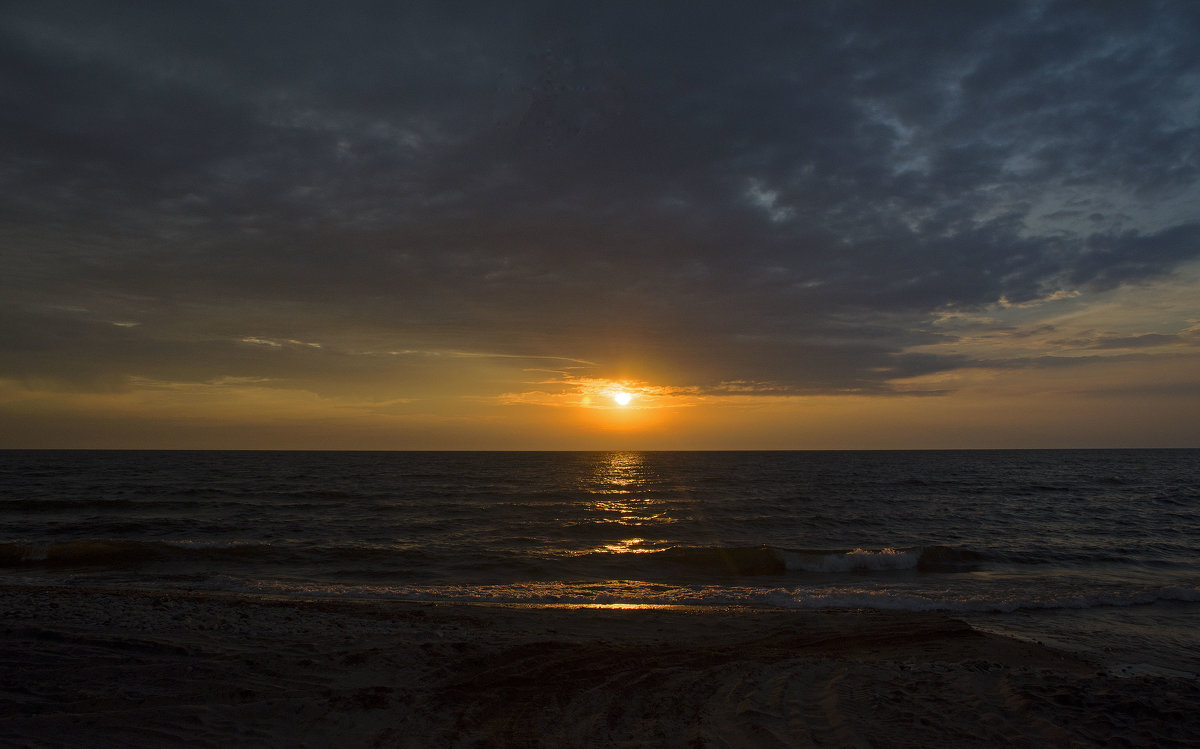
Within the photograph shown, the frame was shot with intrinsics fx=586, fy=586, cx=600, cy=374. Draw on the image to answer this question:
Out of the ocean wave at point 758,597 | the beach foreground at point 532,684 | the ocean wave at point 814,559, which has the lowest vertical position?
the ocean wave at point 814,559

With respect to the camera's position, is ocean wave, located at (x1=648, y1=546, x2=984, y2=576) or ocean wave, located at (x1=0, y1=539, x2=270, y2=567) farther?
ocean wave, located at (x1=648, y1=546, x2=984, y2=576)

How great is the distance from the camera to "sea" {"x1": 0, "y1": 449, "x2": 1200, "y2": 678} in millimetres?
14398

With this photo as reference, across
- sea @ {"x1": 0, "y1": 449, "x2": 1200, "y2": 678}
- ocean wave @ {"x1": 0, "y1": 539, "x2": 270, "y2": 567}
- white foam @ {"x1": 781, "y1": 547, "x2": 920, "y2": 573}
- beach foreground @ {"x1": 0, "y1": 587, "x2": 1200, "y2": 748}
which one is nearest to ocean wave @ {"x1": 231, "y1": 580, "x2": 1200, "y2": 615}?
sea @ {"x1": 0, "y1": 449, "x2": 1200, "y2": 678}

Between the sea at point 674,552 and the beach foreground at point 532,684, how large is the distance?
2882 millimetres

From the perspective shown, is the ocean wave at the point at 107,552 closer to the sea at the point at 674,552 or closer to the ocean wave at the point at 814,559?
the sea at the point at 674,552

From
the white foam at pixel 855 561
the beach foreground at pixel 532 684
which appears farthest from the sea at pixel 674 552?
the beach foreground at pixel 532 684

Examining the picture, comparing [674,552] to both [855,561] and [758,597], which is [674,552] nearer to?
[855,561]

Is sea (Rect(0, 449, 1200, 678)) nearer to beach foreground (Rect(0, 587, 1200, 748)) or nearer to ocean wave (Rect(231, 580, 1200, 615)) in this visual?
ocean wave (Rect(231, 580, 1200, 615))

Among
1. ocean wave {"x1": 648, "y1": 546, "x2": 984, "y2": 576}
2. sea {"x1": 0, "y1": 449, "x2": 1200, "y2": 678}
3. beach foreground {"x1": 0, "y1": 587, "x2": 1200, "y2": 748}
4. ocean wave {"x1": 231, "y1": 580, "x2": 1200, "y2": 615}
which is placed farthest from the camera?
ocean wave {"x1": 648, "y1": 546, "x2": 984, "y2": 576}

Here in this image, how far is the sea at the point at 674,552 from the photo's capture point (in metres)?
14.4

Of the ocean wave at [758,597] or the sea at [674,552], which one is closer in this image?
the ocean wave at [758,597]

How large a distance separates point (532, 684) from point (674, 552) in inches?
556

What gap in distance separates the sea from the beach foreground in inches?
113

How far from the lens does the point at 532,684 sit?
843cm
